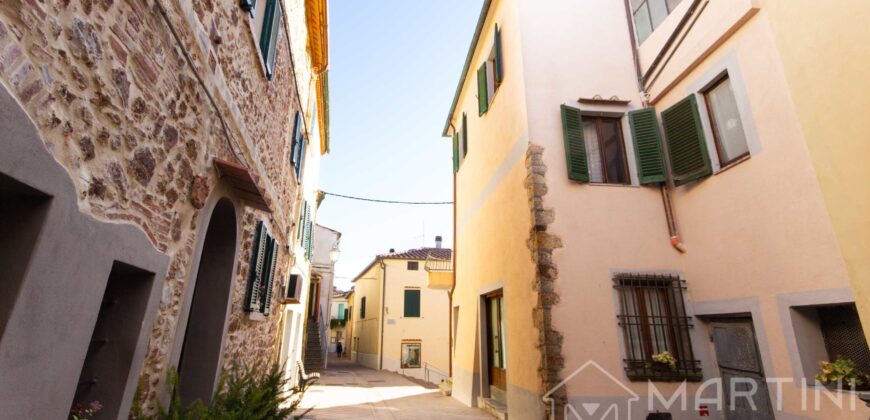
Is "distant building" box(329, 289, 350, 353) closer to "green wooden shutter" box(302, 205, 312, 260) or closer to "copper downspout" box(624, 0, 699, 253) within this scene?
"green wooden shutter" box(302, 205, 312, 260)

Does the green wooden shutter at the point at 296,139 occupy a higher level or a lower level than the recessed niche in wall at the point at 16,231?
higher

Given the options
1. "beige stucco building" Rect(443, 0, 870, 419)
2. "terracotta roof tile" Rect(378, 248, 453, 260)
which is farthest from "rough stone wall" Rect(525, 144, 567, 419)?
"terracotta roof tile" Rect(378, 248, 453, 260)

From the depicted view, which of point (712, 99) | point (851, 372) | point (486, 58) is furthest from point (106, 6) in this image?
point (486, 58)

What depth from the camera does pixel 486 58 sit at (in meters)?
9.26

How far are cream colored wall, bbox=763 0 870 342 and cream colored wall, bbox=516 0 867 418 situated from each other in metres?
1.33

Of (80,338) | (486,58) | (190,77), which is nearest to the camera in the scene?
(80,338)

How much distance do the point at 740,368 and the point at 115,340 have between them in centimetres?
660

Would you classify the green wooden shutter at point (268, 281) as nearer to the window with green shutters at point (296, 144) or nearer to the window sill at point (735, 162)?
the window with green shutters at point (296, 144)

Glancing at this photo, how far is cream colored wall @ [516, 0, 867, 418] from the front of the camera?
4527mm

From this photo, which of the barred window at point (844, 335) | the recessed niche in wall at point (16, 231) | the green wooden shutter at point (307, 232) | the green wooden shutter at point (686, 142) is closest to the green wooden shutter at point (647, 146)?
the green wooden shutter at point (686, 142)

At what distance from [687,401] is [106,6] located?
7.09 meters

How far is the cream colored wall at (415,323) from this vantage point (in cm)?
2128

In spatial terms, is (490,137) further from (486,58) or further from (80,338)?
(80,338)

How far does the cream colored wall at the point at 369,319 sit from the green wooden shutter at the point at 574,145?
1721 cm
